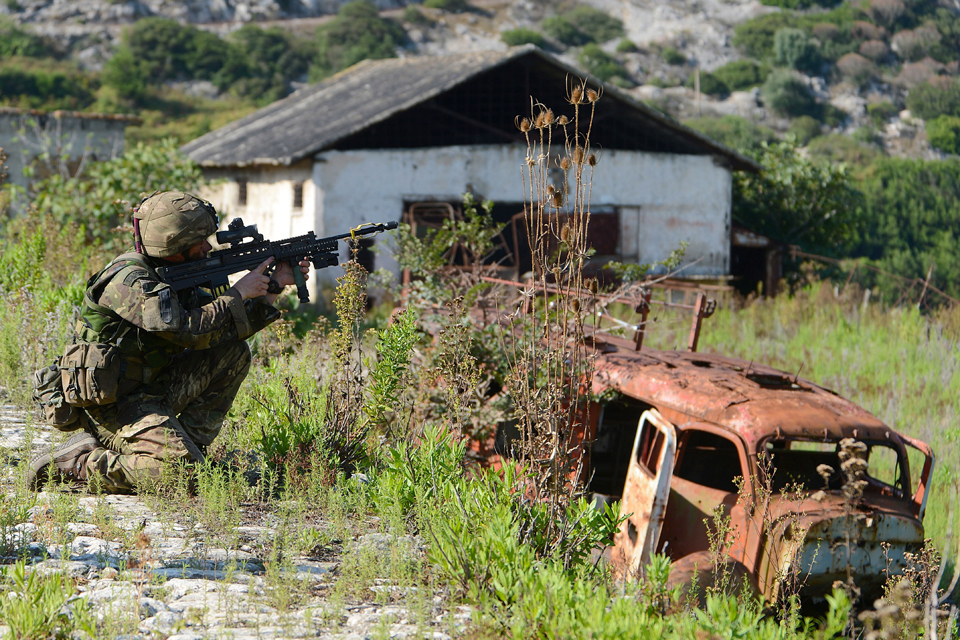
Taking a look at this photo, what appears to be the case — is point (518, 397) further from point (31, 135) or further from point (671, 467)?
point (31, 135)

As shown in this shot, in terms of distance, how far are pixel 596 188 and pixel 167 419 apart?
542 inches

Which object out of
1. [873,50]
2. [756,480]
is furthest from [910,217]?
[756,480]

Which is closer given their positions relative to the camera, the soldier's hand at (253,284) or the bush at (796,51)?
the soldier's hand at (253,284)

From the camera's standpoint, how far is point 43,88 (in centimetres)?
4903

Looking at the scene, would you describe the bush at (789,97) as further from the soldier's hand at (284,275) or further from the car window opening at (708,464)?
the soldier's hand at (284,275)

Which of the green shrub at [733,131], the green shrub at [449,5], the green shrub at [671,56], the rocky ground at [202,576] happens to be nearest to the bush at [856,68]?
the green shrub at [671,56]

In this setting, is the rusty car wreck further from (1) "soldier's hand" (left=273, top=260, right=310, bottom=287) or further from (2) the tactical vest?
→ (2) the tactical vest

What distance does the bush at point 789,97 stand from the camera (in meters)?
68.4

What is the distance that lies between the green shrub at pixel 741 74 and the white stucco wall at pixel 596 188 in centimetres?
6069

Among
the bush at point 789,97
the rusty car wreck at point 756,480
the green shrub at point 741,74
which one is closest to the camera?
the rusty car wreck at point 756,480

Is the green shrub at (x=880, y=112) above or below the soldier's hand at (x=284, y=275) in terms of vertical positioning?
above

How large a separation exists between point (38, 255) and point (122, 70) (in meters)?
53.1

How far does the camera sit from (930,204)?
161 ft

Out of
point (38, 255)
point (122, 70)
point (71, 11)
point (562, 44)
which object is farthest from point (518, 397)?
point (562, 44)
